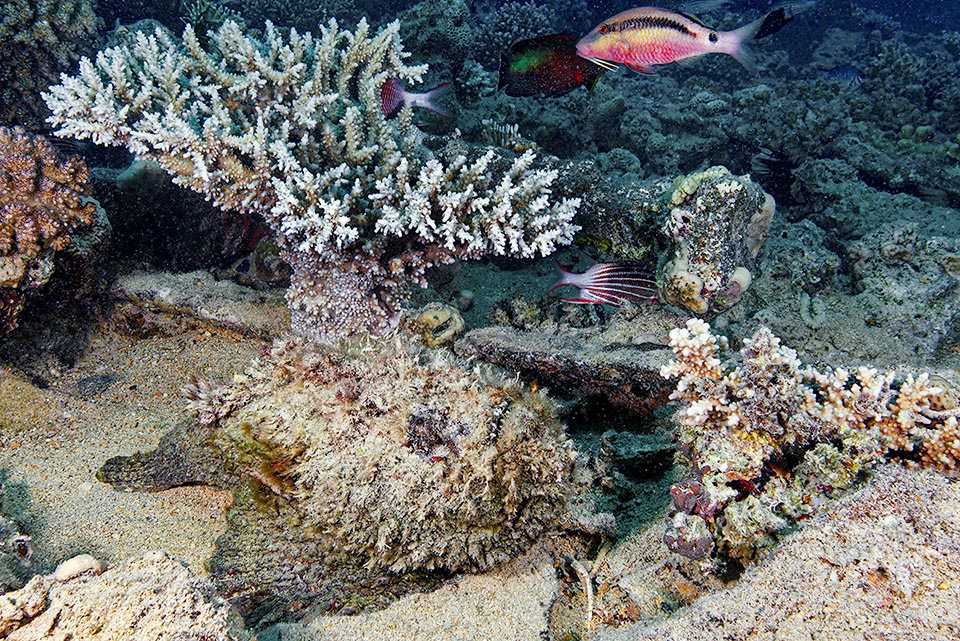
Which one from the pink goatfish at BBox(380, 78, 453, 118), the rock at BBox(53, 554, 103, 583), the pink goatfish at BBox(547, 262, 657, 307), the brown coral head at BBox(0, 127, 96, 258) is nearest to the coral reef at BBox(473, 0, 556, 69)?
the pink goatfish at BBox(380, 78, 453, 118)

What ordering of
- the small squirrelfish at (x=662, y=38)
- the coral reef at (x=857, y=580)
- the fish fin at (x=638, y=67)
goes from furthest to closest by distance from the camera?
the fish fin at (x=638, y=67) → the small squirrelfish at (x=662, y=38) → the coral reef at (x=857, y=580)

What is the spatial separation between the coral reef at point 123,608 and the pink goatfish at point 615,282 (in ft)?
9.22

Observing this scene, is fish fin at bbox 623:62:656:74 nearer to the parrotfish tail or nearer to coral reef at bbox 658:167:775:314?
coral reef at bbox 658:167:775:314

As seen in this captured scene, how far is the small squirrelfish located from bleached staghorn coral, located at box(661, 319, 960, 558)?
2230 millimetres

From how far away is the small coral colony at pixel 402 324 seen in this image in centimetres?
208

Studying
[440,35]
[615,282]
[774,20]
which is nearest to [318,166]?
[615,282]

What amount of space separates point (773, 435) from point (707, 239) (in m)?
1.47

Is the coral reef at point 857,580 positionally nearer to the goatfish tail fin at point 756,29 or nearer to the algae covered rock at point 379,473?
the algae covered rock at point 379,473

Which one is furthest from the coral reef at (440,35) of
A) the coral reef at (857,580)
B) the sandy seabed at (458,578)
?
the coral reef at (857,580)

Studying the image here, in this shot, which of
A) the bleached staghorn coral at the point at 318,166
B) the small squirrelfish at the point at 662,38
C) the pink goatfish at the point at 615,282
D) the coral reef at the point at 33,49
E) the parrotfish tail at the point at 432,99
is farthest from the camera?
the coral reef at the point at 33,49

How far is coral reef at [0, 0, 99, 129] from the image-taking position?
5.19 metres

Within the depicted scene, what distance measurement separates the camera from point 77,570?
1.80 metres

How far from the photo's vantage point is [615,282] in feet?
12.3

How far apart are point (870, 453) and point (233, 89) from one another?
4005 millimetres
